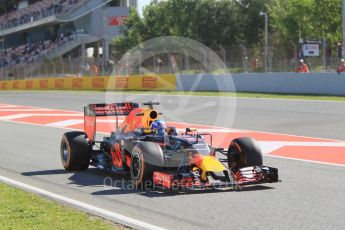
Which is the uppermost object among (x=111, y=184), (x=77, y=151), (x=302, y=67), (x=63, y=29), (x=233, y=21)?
(x=233, y=21)

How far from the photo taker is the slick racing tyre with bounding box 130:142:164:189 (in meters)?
8.07

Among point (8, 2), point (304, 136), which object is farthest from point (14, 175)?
point (8, 2)

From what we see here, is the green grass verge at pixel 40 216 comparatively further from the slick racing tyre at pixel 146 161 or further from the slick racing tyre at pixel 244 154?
the slick racing tyre at pixel 244 154

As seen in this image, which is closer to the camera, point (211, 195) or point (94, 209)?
point (94, 209)

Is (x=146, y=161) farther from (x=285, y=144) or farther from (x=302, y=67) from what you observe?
(x=302, y=67)

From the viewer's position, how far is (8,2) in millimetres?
82562

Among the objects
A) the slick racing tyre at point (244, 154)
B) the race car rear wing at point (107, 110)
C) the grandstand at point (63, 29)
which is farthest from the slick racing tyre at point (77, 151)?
the grandstand at point (63, 29)

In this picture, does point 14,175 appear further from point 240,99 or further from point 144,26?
point 144,26

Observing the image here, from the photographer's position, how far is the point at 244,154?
8742 mm

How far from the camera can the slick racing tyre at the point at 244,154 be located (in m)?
8.70

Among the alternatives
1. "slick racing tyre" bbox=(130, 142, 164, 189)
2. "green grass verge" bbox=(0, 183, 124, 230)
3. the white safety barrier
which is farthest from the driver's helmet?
the white safety barrier

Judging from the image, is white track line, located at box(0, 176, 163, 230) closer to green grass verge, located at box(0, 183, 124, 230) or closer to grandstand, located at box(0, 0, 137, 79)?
green grass verge, located at box(0, 183, 124, 230)

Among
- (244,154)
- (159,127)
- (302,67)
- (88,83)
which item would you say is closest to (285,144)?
(244,154)

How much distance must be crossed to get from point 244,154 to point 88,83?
33397mm
